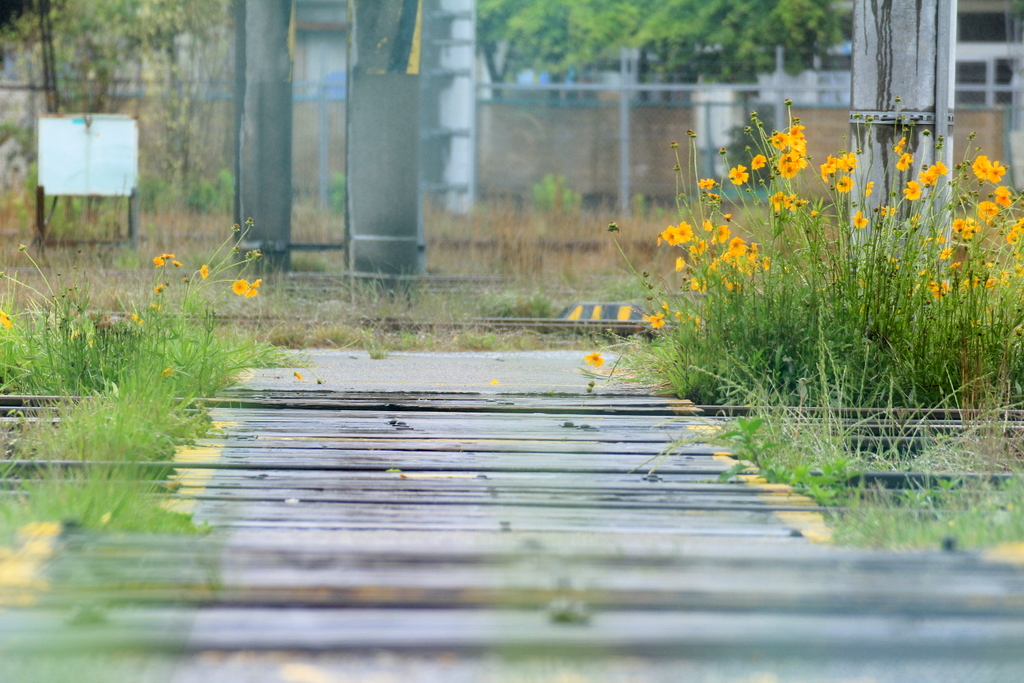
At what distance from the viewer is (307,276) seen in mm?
11156

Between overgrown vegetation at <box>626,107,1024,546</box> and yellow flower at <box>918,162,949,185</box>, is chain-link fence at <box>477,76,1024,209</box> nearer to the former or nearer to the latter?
overgrown vegetation at <box>626,107,1024,546</box>

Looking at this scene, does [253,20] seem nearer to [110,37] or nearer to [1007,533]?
[110,37]

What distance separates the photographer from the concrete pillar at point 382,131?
10.1m

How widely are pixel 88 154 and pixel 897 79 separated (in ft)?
30.9

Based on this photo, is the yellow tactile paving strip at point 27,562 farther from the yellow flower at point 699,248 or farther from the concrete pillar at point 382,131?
the concrete pillar at point 382,131

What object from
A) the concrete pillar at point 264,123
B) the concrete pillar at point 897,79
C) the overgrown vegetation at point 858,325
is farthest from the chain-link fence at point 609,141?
the overgrown vegetation at point 858,325

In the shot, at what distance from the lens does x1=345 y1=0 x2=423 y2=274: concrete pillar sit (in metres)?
10.1

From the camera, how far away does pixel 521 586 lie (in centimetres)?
257

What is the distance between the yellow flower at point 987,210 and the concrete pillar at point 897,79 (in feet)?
2.83

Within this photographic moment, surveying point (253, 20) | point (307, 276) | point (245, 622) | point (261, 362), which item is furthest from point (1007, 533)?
point (253, 20)

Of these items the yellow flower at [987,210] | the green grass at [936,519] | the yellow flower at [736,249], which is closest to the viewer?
the green grass at [936,519]

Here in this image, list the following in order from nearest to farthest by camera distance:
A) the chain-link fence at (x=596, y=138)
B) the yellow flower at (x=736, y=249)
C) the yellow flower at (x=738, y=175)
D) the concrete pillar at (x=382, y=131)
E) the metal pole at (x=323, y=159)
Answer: the yellow flower at (x=738, y=175) → the yellow flower at (x=736, y=249) → the concrete pillar at (x=382, y=131) → the metal pole at (x=323, y=159) → the chain-link fence at (x=596, y=138)

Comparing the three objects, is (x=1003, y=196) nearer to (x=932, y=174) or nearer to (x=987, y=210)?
(x=987, y=210)

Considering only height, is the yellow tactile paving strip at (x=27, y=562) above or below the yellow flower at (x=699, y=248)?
below
